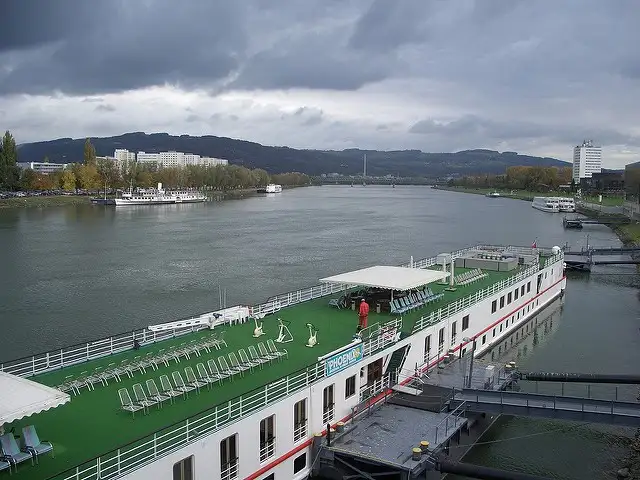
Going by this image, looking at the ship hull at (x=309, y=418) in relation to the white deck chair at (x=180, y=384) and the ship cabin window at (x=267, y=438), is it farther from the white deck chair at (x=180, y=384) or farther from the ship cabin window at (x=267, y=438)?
the white deck chair at (x=180, y=384)

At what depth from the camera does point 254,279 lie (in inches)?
1996

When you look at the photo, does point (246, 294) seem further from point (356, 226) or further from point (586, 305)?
point (356, 226)

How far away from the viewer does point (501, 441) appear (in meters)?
22.9

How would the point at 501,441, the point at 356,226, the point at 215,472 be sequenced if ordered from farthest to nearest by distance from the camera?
the point at 356,226 → the point at 501,441 → the point at 215,472

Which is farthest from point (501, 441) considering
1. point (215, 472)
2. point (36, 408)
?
point (36, 408)

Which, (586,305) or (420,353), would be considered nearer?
Answer: (420,353)

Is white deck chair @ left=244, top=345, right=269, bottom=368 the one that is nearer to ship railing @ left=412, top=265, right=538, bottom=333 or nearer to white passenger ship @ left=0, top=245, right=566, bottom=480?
white passenger ship @ left=0, top=245, right=566, bottom=480

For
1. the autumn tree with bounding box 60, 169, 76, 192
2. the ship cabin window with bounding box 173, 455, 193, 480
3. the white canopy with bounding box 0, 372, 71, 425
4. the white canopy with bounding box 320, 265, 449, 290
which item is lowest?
the ship cabin window with bounding box 173, 455, 193, 480

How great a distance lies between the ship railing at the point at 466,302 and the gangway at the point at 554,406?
3.78 metres

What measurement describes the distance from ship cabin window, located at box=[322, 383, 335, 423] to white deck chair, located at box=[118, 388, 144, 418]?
5.37 meters

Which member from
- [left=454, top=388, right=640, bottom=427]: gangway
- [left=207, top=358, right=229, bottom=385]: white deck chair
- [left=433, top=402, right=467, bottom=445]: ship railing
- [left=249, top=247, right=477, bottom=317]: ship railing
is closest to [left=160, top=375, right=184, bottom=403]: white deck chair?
[left=207, top=358, right=229, bottom=385]: white deck chair

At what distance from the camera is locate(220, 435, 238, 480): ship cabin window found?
14.8 m

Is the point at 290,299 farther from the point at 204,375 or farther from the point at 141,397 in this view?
the point at 141,397

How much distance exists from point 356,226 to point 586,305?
5502 cm
